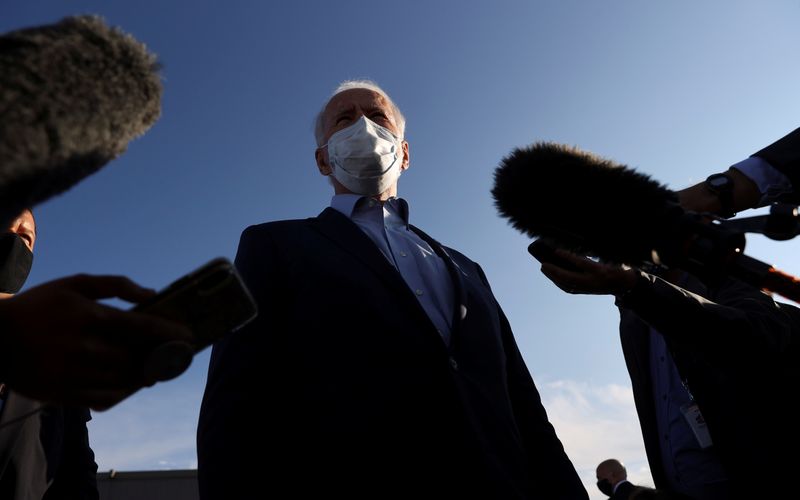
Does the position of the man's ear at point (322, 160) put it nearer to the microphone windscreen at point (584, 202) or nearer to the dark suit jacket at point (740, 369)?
the microphone windscreen at point (584, 202)

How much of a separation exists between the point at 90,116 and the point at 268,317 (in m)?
1.35

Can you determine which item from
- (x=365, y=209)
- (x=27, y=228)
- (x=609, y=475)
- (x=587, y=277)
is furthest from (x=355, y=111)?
(x=609, y=475)

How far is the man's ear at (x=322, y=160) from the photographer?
370 centimetres

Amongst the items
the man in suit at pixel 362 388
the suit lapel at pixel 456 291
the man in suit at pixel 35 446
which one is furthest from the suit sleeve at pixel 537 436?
the man in suit at pixel 35 446

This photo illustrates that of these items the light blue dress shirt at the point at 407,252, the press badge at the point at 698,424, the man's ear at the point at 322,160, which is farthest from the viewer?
the man's ear at the point at 322,160

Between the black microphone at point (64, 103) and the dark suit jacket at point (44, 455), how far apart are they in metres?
1.79

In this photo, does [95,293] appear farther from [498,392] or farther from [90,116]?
[498,392]

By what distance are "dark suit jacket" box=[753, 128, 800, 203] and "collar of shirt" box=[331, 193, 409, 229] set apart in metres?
1.79

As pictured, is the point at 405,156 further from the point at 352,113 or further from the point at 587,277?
the point at 587,277

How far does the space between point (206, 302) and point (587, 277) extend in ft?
6.48

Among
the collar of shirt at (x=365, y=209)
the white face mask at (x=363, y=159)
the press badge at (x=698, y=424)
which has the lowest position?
the press badge at (x=698, y=424)

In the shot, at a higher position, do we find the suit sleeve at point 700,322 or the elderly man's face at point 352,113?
the elderly man's face at point 352,113

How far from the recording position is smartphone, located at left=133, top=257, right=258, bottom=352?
103 cm

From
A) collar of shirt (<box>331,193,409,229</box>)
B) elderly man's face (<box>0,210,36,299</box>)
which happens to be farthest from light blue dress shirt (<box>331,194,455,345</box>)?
elderly man's face (<box>0,210,36,299</box>)
